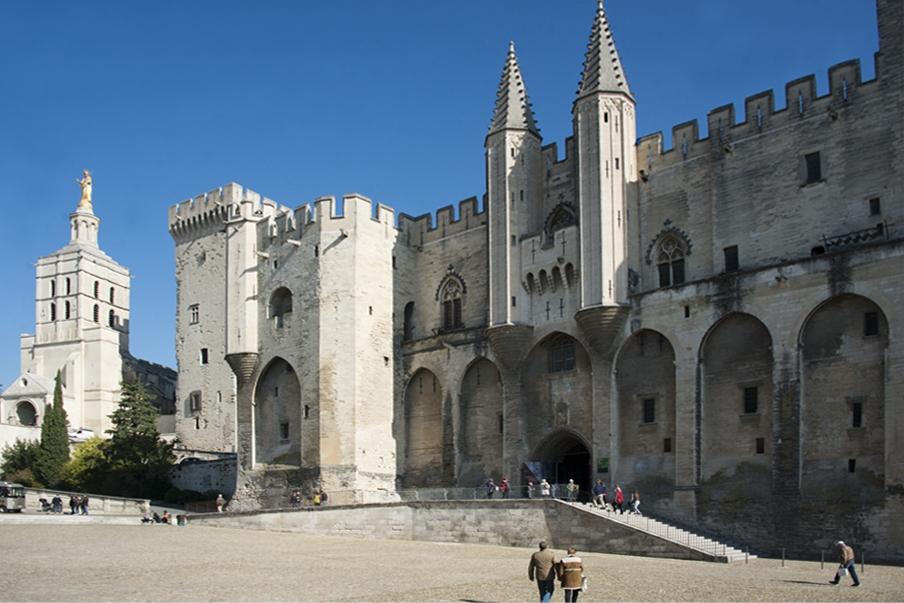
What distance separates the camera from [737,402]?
33.3m

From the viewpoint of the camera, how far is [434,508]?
35.7m

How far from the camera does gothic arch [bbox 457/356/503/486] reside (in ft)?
133

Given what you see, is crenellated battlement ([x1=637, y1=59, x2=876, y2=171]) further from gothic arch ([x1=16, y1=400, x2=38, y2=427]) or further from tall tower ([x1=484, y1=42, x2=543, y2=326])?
gothic arch ([x1=16, y1=400, x2=38, y2=427])

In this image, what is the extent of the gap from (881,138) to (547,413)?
14571mm

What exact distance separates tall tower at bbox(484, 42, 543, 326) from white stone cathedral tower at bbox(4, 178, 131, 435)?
121 ft

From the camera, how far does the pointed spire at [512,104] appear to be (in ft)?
135

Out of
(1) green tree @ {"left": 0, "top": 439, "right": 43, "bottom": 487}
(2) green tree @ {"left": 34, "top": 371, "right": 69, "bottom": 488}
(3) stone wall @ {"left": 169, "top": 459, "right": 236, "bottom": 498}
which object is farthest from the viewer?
(1) green tree @ {"left": 0, "top": 439, "right": 43, "bottom": 487}

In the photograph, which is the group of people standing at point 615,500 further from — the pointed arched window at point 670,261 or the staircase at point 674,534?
the pointed arched window at point 670,261

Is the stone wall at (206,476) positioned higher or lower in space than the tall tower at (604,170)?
lower

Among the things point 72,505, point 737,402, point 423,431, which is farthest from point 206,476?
point 737,402

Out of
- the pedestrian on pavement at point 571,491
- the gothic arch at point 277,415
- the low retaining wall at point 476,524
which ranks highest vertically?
the gothic arch at point 277,415

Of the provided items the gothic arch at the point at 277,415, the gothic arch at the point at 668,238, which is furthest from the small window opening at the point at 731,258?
the gothic arch at the point at 277,415

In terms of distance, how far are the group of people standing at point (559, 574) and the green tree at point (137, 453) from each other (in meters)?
35.3

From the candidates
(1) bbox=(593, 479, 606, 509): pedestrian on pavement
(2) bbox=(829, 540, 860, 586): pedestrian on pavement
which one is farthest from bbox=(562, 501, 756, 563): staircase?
(2) bbox=(829, 540, 860, 586): pedestrian on pavement
